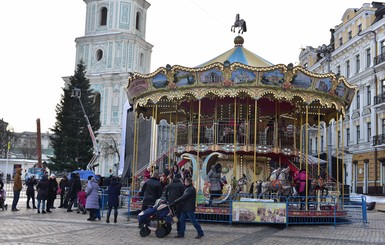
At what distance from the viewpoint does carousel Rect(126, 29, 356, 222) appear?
17.9 meters

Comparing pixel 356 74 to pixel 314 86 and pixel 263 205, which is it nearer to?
pixel 314 86

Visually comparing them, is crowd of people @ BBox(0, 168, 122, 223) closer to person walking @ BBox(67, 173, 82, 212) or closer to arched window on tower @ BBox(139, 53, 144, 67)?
person walking @ BBox(67, 173, 82, 212)

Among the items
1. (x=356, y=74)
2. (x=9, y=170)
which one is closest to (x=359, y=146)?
(x=356, y=74)

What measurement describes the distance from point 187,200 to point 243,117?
9.40 metres

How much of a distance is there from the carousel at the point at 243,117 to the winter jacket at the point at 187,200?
3599 mm

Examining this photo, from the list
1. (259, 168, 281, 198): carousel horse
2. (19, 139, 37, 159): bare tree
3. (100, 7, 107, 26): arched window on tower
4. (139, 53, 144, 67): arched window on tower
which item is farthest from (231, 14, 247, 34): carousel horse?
A: (19, 139, 37, 159): bare tree

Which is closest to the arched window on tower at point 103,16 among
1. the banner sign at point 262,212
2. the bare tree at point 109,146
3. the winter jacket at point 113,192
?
the bare tree at point 109,146

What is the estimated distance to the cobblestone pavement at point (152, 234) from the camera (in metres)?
12.0

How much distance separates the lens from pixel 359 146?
4372cm

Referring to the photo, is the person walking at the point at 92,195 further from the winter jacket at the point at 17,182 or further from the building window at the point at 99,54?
the building window at the point at 99,54

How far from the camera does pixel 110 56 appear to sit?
59.4 meters

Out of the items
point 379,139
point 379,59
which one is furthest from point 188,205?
point 379,59

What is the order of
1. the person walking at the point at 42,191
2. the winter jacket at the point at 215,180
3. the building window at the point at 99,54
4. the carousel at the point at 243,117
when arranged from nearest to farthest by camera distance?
the winter jacket at the point at 215,180, the carousel at the point at 243,117, the person walking at the point at 42,191, the building window at the point at 99,54

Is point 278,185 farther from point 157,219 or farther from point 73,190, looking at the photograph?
point 73,190
